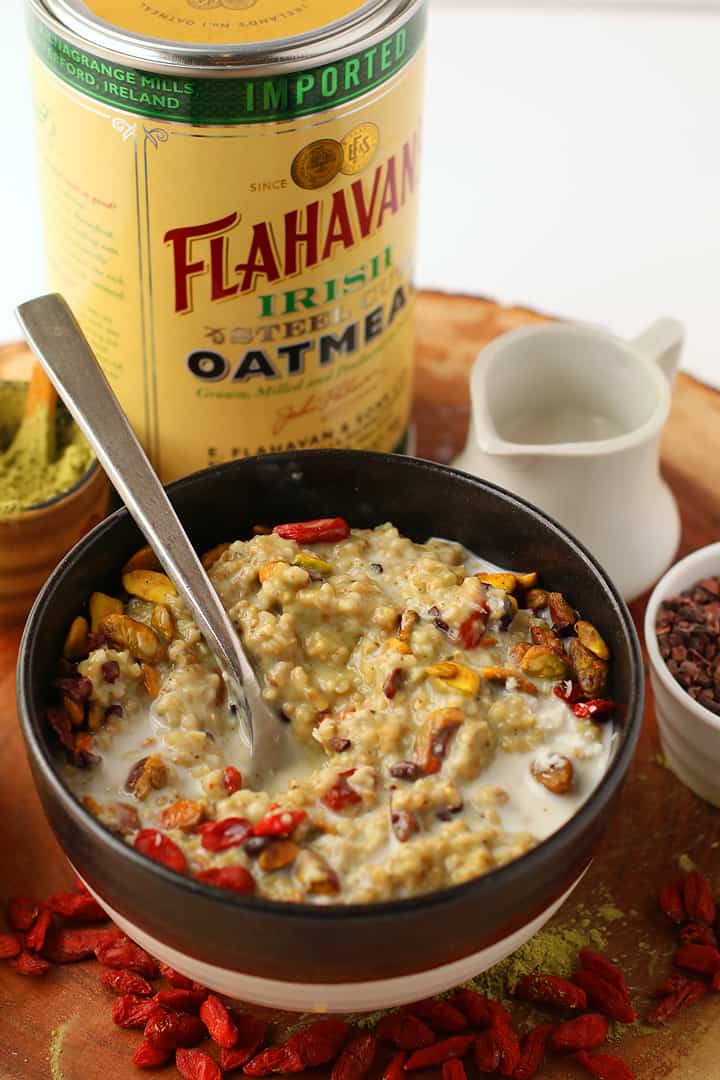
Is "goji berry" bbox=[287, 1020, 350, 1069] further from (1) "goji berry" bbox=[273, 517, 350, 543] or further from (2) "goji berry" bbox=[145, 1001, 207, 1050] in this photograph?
(1) "goji berry" bbox=[273, 517, 350, 543]

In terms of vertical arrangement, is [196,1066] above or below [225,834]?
below

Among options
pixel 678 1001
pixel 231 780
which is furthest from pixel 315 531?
pixel 678 1001

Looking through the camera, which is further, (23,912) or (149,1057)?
(23,912)

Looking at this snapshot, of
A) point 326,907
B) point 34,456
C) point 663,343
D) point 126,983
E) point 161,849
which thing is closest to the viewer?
point 326,907

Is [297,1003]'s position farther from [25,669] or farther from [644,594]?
[644,594]

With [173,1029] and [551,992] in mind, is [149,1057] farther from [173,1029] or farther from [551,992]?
[551,992]

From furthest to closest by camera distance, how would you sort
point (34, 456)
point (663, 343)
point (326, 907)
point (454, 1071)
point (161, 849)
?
point (663, 343)
point (34, 456)
point (454, 1071)
point (161, 849)
point (326, 907)

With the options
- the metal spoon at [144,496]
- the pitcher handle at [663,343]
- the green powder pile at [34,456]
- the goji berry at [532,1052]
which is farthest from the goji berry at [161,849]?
the pitcher handle at [663,343]

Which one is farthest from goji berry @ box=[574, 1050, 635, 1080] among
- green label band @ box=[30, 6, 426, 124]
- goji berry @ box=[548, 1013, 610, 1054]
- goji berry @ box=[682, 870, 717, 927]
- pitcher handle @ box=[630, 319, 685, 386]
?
green label band @ box=[30, 6, 426, 124]
